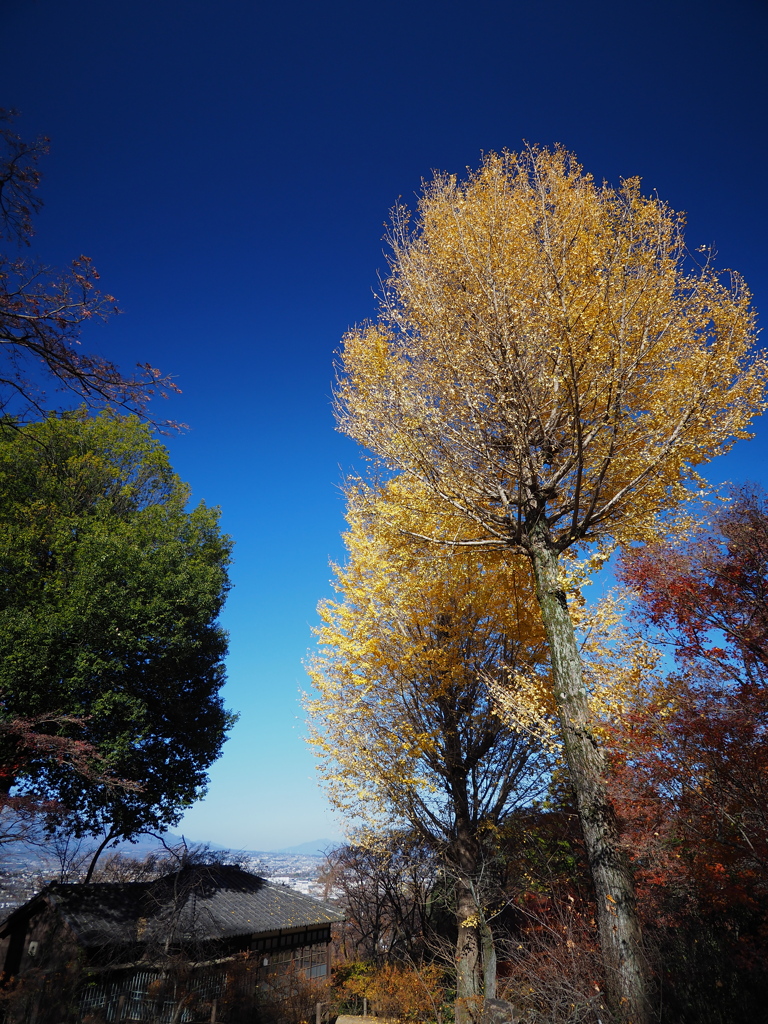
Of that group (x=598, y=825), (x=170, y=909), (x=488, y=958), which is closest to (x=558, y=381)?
(x=598, y=825)

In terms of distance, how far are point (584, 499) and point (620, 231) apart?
3.05m

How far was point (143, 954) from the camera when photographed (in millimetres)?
10016

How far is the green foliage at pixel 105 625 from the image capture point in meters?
9.31

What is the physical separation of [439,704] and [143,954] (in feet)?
26.1

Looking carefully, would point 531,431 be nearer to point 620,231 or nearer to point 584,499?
point 584,499

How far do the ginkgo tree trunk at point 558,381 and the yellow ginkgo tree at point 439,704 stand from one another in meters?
1.92

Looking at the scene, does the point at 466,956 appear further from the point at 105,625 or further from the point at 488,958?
the point at 105,625

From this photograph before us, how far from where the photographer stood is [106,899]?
11.4m

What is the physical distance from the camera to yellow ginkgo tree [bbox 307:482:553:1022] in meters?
7.99

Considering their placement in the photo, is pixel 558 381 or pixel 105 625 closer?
pixel 558 381

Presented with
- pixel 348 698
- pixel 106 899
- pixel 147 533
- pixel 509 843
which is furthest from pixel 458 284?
pixel 106 899

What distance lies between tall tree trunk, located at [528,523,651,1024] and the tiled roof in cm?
1008

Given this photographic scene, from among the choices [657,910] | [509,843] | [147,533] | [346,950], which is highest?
[147,533]

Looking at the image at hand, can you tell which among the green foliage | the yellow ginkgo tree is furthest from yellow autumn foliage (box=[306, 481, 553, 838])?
the green foliage
